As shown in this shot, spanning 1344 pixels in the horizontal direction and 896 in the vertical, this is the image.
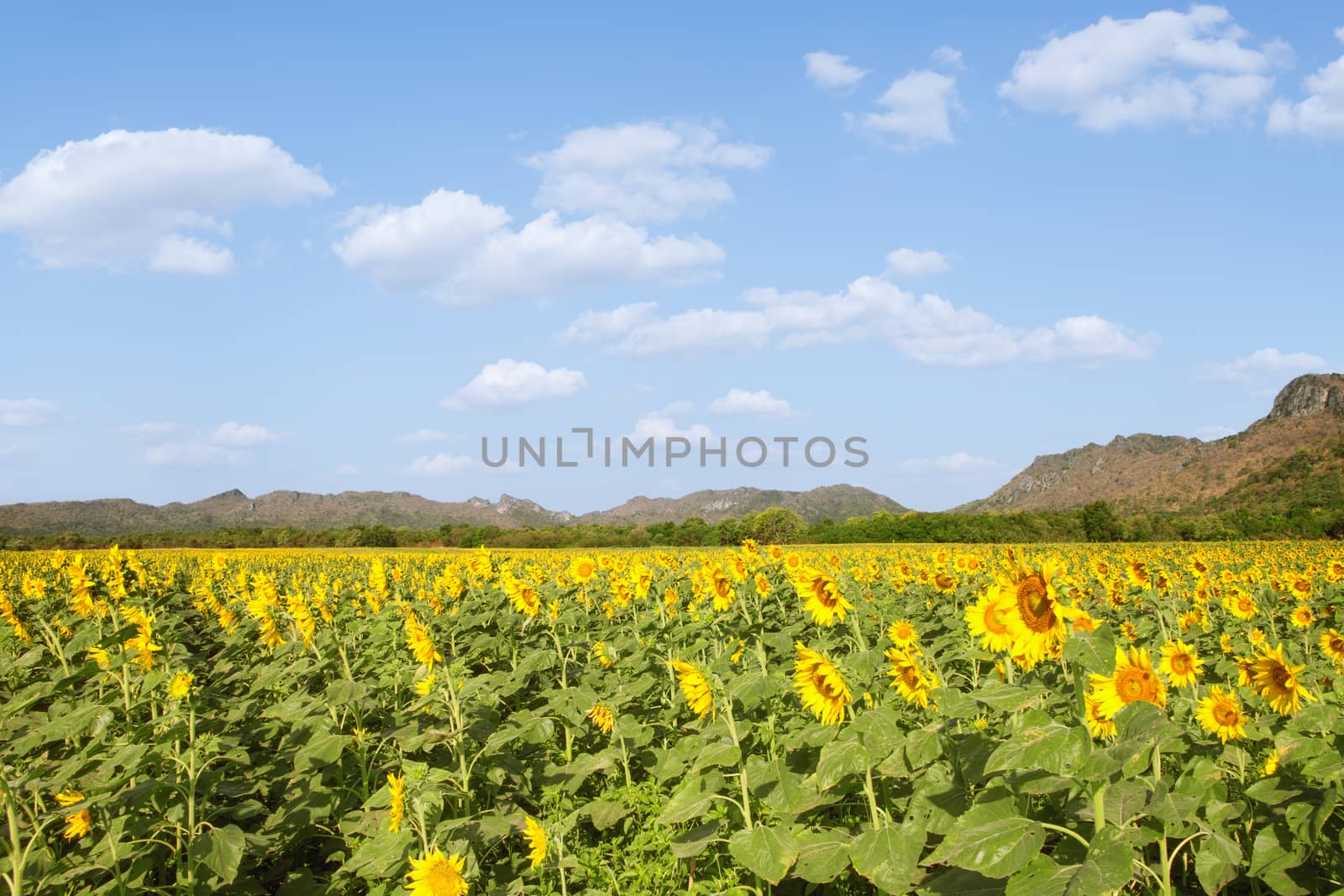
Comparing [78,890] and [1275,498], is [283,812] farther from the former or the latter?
[1275,498]

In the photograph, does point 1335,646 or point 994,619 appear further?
point 1335,646

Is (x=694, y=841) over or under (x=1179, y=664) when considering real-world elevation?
under

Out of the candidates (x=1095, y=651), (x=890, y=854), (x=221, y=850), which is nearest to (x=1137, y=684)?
(x=1095, y=651)

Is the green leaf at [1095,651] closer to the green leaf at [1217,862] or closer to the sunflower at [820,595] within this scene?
the green leaf at [1217,862]

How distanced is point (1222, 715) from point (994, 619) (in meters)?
2.29

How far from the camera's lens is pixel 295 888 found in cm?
371

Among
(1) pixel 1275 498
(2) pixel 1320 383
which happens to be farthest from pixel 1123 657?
(2) pixel 1320 383

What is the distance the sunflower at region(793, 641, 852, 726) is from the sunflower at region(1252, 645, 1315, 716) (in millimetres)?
2309

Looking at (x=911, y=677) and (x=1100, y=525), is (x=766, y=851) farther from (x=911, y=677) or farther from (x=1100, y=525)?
(x=1100, y=525)

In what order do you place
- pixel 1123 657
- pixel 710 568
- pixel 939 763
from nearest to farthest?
pixel 1123 657 → pixel 939 763 → pixel 710 568

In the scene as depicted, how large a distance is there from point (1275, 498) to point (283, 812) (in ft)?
267

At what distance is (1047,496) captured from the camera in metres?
123

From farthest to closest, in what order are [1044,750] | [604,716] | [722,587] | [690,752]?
1. [722,587]
2. [604,716]
3. [690,752]
4. [1044,750]

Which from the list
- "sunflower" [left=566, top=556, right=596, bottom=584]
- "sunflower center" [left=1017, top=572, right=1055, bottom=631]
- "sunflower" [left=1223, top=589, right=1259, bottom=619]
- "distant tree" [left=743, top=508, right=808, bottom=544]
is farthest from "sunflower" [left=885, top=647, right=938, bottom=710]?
"distant tree" [left=743, top=508, right=808, bottom=544]
